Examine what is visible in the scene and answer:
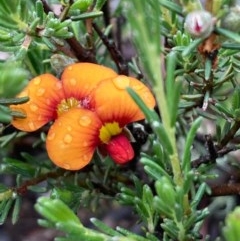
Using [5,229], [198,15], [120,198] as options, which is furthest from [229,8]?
[5,229]

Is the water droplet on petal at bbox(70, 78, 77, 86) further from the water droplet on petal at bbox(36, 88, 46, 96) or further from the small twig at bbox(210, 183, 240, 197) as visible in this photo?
the small twig at bbox(210, 183, 240, 197)

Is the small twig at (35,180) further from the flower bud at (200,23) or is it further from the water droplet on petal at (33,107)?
the flower bud at (200,23)

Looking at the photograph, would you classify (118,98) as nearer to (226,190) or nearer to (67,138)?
(67,138)

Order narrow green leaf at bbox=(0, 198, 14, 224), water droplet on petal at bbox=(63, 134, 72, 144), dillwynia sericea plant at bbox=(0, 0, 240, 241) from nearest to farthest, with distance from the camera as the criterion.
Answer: dillwynia sericea plant at bbox=(0, 0, 240, 241) < water droplet on petal at bbox=(63, 134, 72, 144) < narrow green leaf at bbox=(0, 198, 14, 224)

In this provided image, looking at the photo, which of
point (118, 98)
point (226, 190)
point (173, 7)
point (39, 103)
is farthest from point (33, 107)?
point (226, 190)

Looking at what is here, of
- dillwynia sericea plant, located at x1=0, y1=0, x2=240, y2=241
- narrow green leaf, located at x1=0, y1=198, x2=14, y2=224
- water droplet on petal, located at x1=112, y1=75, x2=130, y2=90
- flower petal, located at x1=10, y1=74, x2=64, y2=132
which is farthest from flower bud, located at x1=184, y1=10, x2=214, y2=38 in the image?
narrow green leaf, located at x1=0, y1=198, x2=14, y2=224

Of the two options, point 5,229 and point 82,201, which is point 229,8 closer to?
point 82,201

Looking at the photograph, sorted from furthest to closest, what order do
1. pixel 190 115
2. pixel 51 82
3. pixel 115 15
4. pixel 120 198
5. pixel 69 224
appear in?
pixel 115 15, pixel 190 115, pixel 120 198, pixel 51 82, pixel 69 224
